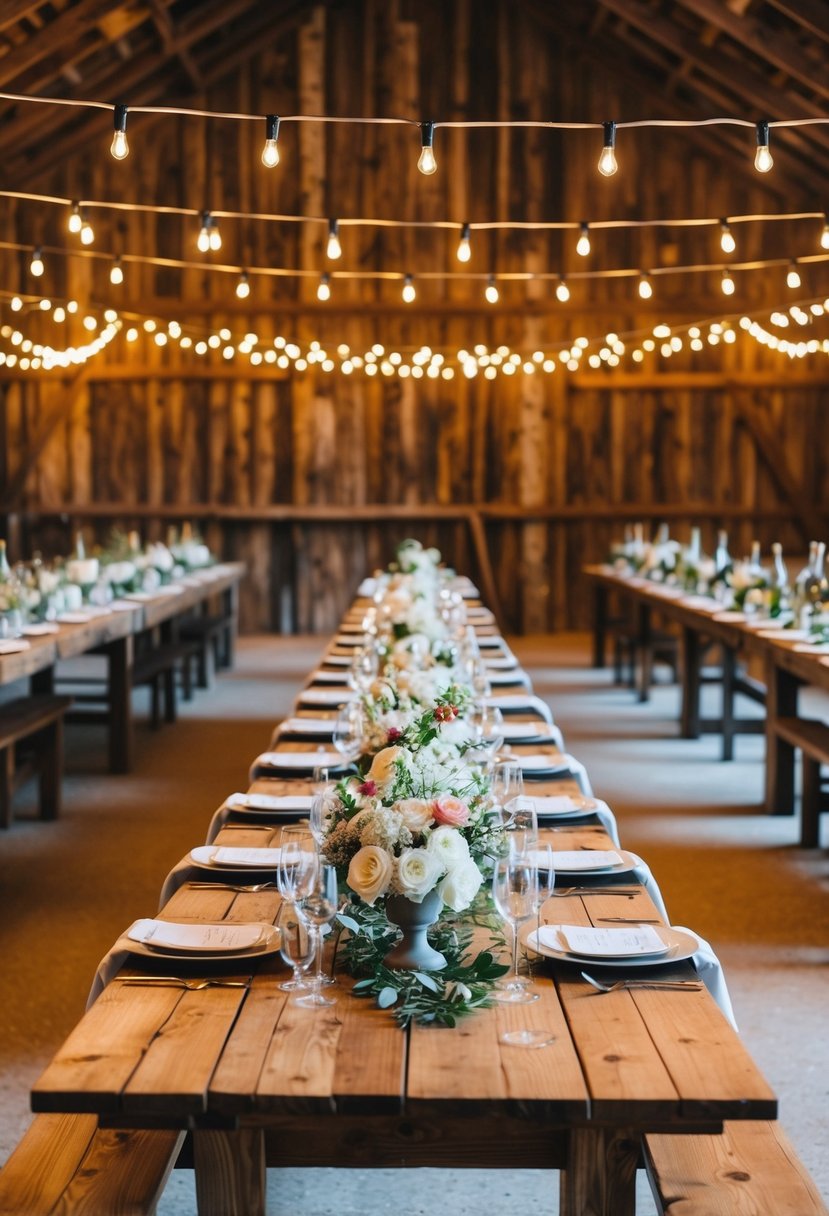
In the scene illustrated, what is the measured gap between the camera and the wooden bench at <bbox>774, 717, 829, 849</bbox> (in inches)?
227

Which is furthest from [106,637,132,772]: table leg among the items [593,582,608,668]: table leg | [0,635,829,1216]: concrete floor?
[593,582,608,668]: table leg

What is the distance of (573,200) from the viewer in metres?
13.6

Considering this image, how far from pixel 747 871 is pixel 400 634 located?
1.69 m

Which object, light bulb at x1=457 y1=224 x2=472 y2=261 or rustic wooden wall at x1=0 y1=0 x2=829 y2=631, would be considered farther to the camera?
rustic wooden wall at x1=0 y1=0 x2=829 y2=631

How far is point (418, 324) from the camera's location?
13.5 m

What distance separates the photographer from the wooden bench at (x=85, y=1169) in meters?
2.20

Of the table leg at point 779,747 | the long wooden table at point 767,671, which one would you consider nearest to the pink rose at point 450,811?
the long wooden table at point 767,671

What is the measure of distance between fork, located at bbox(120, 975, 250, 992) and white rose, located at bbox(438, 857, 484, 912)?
1.22 ft

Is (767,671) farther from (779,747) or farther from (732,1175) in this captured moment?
(732,1175)

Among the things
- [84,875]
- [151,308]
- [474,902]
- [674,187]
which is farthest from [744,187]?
[474,902]

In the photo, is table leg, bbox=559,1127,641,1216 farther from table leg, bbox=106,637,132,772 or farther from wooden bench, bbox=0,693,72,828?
table leg, bbox=106,637,132,772

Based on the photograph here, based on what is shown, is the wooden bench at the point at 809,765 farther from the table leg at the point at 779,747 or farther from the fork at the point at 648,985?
the fork at the point at 648,985

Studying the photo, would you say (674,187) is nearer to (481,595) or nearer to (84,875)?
(481,595)

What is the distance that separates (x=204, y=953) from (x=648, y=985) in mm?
749
